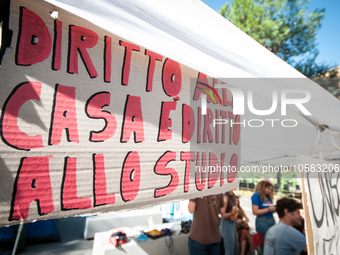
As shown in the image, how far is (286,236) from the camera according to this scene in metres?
1.97

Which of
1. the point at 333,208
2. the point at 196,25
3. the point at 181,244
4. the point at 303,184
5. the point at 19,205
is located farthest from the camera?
the point at 181,244

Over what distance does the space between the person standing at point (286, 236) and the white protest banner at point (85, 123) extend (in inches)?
62.4

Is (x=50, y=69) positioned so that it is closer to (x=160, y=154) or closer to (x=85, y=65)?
(x=85, y=65)

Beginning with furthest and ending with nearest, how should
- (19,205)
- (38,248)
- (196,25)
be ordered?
(38,248)
(196,25)
(19,205)

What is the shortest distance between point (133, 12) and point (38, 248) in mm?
5785

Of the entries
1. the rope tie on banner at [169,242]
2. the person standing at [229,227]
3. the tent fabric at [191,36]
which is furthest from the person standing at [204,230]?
the tent fabric at [191,36]

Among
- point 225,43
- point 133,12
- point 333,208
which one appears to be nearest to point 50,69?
point 133,12

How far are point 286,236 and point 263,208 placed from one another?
1.39m

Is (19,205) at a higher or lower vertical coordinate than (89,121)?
lower

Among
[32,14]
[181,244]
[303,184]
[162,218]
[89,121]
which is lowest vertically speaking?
[162,218]

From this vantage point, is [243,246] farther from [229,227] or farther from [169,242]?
[169,242]

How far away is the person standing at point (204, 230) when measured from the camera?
7.66ft

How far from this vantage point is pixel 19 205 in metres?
0.54

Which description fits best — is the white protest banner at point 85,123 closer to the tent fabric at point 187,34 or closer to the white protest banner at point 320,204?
the tent fabric at point 187,34
